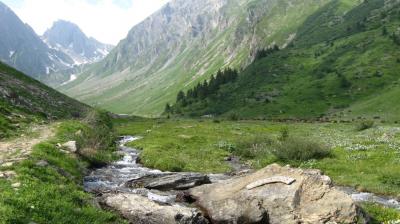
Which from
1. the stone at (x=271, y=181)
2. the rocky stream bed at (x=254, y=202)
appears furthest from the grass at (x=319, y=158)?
the stone at (x=271, y=181)

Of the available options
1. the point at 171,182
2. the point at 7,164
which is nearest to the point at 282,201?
the point at 171,182

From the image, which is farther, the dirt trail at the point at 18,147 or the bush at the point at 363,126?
the bush at the point at 363,126

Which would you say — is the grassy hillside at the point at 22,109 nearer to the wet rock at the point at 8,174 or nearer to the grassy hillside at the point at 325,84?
the wet rock at the point at 8,174

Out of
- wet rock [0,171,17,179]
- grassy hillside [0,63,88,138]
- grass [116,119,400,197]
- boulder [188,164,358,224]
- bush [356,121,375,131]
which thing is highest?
grassy hillside [0,63,88,138]

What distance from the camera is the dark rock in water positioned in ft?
95.0

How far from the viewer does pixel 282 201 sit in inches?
867

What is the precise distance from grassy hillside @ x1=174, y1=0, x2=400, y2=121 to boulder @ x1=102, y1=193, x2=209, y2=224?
84.2 meters

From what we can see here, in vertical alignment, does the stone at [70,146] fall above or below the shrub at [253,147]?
above

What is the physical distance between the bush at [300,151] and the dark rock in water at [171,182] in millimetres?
12037

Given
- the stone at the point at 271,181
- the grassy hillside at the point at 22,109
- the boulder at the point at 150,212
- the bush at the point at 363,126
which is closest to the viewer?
the boulder at the point at 150,212

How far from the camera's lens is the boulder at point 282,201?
21.1 metres

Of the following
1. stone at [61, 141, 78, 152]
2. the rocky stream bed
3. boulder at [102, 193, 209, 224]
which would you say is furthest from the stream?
stone at [61, 141, 78, 152]

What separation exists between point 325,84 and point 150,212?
134064mm

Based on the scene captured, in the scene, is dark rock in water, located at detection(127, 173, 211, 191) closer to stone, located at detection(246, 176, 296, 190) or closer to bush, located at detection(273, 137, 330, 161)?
stone, located at detection(246, 176, 296, 190)
